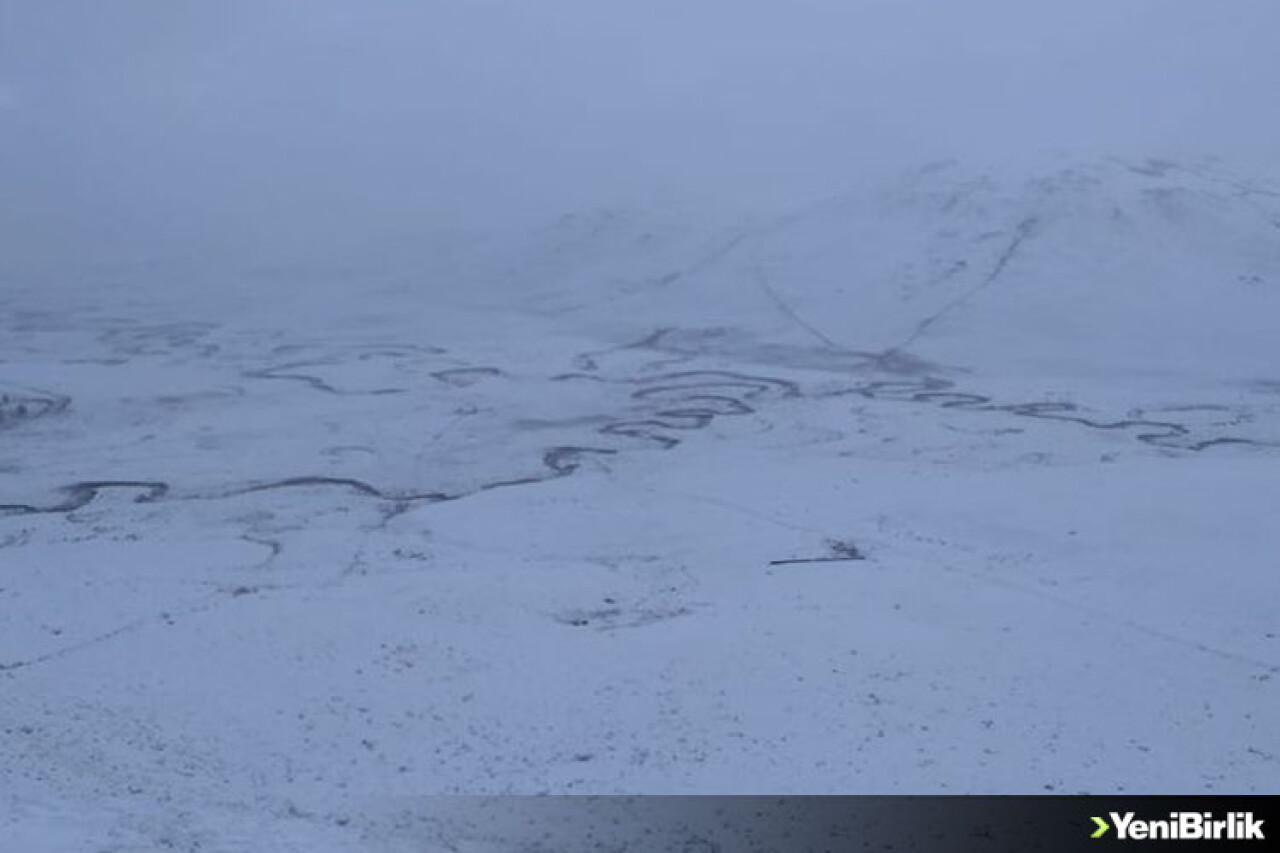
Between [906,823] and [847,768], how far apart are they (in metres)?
1.13

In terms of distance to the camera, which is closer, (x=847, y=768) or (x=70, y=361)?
(x=847, y=768)

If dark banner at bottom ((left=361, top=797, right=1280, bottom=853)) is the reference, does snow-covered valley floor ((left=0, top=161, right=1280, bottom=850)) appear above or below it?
below

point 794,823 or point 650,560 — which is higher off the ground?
point 794,823

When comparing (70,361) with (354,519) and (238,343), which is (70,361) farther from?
(354,519)

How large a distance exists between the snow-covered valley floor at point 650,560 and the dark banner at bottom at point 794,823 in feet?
1.09

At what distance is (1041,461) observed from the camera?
78.1ft

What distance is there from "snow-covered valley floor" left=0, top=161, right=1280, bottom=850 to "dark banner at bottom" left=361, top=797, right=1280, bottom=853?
0.33 meters

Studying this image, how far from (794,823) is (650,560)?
24.6ft

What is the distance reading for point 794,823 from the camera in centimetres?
1120

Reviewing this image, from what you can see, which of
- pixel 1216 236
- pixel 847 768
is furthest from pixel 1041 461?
pixel 1216 236

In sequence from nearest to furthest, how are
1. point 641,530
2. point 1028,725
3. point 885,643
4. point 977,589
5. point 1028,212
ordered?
point 1028,725
point 885,643
point 977,589
point 641,530
point 1028,212

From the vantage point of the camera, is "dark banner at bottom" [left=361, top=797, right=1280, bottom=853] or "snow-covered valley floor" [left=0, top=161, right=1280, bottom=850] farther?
"snow-covered valley floor" [left=0, top=161, right=1280, bottom=850]

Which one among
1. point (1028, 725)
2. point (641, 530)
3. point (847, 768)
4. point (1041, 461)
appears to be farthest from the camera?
point (1041, 461)

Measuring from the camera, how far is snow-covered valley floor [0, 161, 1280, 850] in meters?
12.4
